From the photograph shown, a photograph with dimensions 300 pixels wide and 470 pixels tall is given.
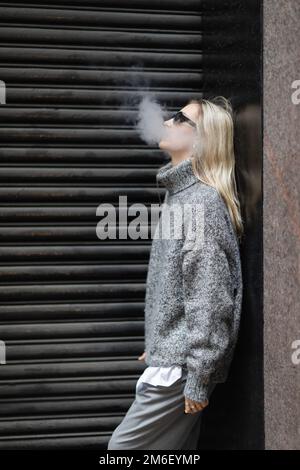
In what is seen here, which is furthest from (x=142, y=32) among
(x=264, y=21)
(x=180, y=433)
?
(x=180, y=433)

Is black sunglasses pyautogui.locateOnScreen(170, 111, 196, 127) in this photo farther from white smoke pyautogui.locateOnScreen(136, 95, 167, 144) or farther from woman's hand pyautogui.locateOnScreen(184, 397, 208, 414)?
woman's hand pyautogui.locateOnScreen(184, 397, 208, 414)

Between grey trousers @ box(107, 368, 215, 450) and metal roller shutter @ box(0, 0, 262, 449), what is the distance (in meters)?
0.76

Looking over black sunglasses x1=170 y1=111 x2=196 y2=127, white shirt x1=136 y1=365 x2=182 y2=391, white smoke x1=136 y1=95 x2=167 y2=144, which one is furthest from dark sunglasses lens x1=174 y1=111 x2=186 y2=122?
white shirt x1=136 y1=365 x2=182 y2=391

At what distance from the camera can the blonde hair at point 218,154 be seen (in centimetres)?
330

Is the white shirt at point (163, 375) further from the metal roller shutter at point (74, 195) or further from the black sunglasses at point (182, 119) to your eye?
the black sunglasses at point (182, 119)

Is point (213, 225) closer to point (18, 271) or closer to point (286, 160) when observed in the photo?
point (286, 160)

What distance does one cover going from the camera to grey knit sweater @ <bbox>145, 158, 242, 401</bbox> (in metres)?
2.97

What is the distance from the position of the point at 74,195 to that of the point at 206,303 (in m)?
1.39

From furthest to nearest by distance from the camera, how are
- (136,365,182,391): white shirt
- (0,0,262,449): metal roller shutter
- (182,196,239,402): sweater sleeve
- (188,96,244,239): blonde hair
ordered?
1. (0,0,262,449): metal roller shutter
2. (188,96,244,239): blonde hair
3. (136,365,182,391): white shirt
4. (182,196,239,402): sweater sleeve

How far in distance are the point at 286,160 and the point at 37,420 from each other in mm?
2322

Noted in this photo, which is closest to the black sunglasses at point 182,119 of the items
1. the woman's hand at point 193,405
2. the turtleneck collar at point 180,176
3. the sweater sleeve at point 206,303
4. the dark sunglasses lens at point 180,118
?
the dark sunglasses lens at point 180,118

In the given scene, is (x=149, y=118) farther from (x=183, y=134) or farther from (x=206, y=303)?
(x=206, y=303)

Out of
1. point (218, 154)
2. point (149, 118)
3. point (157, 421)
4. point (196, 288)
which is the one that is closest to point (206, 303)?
point (196, 288)

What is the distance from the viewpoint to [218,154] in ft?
11.0
